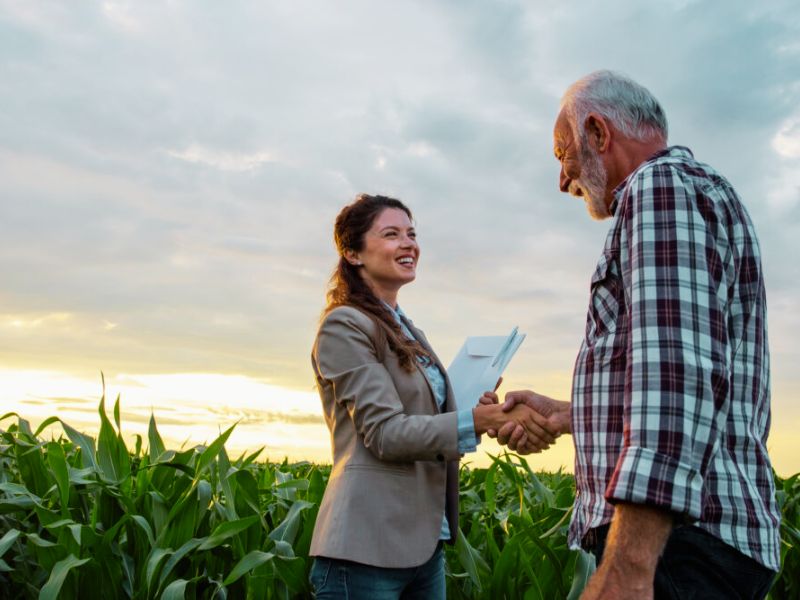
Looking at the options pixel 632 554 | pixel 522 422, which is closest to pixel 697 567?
pixel 632 554

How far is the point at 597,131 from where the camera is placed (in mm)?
1947

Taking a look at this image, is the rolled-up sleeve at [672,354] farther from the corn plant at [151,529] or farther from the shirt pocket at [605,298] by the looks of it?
the corn plant at [151,529]

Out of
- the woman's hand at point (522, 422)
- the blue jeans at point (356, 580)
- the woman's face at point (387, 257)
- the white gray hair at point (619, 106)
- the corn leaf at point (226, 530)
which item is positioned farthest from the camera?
the woman's face at point (387, 257)

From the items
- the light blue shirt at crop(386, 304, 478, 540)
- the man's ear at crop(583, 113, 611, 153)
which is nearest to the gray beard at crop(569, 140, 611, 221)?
the man's ear at crop(583, 113, 611, 153)

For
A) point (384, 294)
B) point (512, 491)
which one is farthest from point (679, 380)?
point (512, 491)

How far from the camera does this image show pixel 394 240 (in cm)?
295

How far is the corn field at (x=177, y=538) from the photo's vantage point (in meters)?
2.74

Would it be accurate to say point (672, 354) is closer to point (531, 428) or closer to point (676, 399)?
point (676, 399)

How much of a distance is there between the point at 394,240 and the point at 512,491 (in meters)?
2.20

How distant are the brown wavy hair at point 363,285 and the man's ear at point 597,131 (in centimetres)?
90

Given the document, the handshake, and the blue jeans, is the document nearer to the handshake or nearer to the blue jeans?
the handshake

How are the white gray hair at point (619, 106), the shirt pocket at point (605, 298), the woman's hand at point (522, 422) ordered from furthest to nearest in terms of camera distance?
the woman's hand at point (522, 422), the white gray hair at point (619, 106), the shirt pocket at point (605, 298)

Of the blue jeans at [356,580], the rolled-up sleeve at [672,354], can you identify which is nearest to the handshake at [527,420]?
the blue jeans at [356,580]

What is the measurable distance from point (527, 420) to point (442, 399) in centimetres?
28
